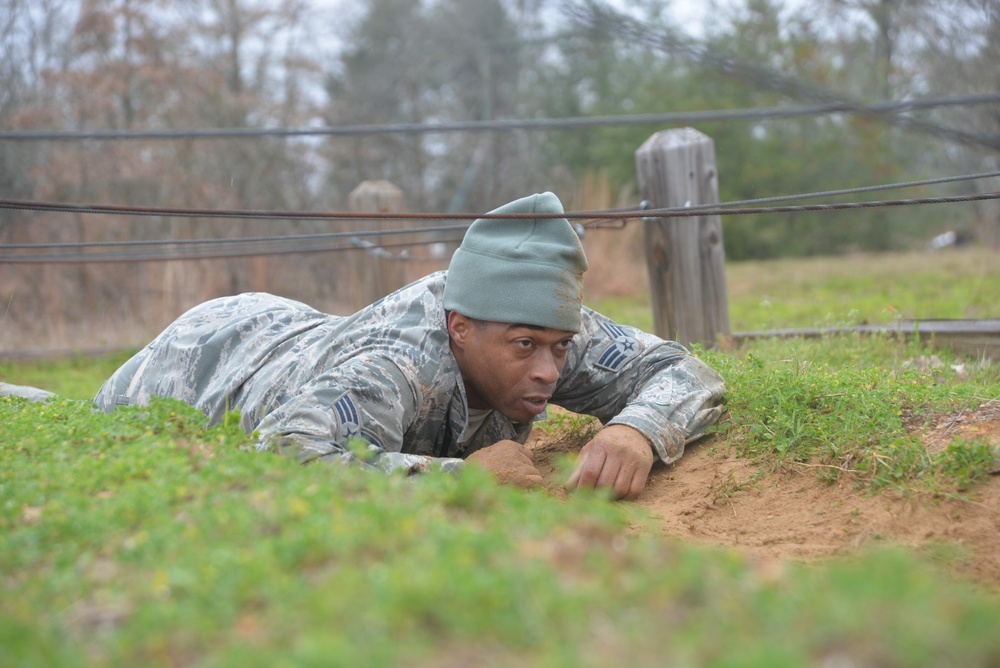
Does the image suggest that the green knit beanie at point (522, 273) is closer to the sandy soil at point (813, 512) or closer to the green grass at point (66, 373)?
the sandy soil at point (813, 512)

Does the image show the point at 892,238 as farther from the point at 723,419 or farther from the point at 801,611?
the point at 801,611

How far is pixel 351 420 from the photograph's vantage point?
11.2 feet

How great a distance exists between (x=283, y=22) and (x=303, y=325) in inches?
592

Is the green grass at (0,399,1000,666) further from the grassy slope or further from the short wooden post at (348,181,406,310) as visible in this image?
the short wooden post at (348,181,406,310)

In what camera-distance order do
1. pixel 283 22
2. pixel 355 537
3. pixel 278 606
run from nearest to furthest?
pixel 278 606
pixel 355 537
pixel 283 22

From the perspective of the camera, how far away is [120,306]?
12.6 meters

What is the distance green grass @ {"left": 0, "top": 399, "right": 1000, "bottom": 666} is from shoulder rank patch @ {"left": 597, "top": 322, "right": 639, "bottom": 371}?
194 cm

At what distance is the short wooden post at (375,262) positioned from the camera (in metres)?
8.23

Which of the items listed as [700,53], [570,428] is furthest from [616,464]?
[700,53]

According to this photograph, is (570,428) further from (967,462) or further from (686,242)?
(967,462)

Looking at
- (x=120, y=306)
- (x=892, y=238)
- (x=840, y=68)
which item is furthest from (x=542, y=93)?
(x=120, y=306)

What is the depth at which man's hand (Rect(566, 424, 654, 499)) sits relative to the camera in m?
3.71

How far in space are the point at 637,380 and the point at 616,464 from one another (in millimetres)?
666

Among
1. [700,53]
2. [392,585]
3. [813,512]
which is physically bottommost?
[813,512]
